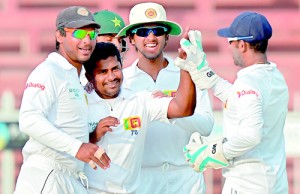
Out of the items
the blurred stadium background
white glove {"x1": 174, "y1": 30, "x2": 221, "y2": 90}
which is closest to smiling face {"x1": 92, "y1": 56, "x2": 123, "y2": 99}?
white glove {"x1": 174, "y1": 30, "x2": 221, "y2": 90}

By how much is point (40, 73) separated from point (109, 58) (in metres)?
0.46

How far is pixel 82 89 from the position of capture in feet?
15.8

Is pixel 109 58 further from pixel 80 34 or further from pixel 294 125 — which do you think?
pixel 294 125

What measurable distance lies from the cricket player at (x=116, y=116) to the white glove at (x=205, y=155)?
0.18 metres

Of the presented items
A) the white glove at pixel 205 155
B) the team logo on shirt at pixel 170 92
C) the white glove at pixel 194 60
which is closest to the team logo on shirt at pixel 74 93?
the white glove at pixel 194 60

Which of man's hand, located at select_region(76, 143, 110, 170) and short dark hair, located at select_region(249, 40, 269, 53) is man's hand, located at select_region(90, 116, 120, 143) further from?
short dark hair, located at select_region(249, 40, 269, 53)

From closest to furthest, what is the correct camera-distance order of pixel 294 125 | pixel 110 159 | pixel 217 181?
1. pixel 110 159
2. pixel 294 125
3. pixel 217 181

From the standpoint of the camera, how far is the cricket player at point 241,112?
4637 mm

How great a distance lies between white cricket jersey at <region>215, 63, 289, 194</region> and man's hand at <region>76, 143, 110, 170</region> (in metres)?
0.61

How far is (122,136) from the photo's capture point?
196 inches

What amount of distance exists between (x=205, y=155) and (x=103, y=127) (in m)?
0.53

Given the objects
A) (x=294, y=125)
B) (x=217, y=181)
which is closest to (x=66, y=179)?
(x=294, y=125)

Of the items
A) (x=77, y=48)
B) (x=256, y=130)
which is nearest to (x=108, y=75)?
(x=77, y=48)

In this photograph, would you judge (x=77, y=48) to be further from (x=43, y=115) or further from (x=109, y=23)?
(x=109, y=23)
